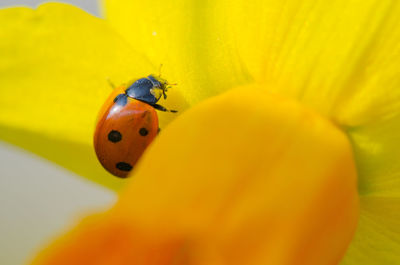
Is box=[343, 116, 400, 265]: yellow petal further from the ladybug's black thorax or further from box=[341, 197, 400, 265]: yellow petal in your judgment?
the ladybug's black thorax

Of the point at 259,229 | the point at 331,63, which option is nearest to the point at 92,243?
the point at 259,229

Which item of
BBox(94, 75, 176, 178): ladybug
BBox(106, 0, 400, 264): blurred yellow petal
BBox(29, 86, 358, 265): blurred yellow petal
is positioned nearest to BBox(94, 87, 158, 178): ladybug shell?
BBox(94, 75, 176, 178): ladybug

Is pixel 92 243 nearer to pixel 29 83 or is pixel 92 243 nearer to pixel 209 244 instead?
pixel 209 244

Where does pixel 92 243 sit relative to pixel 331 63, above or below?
below

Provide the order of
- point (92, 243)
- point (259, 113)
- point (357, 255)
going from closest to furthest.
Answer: point (92, 243)
point (259, 113)
point (357, 255)

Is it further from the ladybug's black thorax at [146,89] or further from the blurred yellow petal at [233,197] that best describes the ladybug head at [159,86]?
the blurred yellow petal at [233,197]

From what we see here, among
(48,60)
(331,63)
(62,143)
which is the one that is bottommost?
(62,143)
